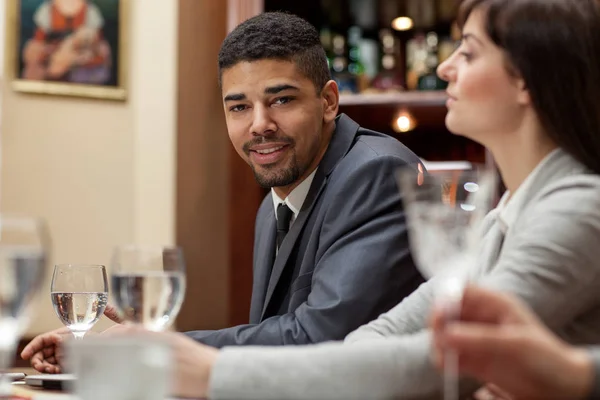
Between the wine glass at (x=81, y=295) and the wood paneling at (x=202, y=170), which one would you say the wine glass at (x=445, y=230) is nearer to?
the wine glass at (x=81, y=295)

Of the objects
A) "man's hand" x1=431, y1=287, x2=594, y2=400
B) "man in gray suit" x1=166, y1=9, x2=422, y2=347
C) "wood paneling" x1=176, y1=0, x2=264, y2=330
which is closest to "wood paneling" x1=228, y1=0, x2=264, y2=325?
Answer: "wood paneling" x1=176, y1=0, x2=264, y2=330

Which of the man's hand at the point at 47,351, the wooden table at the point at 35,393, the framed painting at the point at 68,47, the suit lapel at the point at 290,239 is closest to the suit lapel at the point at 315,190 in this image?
the suit lapel at the point at 290,239

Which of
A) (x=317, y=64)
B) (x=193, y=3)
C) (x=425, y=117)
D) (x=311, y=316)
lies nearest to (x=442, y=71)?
(x=311, y=316)

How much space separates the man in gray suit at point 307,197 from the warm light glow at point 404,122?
1.13 meters

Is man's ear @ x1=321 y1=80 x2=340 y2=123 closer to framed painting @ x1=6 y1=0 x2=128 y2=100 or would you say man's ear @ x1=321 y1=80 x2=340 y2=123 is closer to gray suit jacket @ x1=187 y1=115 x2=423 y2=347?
gray suit jacket @ x1=187 y1=115 x2=423 y2=347

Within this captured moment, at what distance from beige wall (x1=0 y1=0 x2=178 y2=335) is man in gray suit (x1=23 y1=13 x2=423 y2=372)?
1.20 meters

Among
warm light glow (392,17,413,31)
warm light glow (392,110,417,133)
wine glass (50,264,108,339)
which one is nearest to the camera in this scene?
wine glass (50,264,108,339)

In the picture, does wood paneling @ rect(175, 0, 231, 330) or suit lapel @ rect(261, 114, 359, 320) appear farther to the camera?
wood paneling @ rect(175, 0, 231, 330)

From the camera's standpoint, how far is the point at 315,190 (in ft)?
6.31

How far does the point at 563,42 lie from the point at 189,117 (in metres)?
2.28

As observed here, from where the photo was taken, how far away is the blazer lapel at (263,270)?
204 centimetres

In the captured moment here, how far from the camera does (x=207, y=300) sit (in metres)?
3.30

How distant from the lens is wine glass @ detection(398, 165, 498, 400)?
0.75 meters

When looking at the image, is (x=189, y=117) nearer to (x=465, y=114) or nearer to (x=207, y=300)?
(x=207, y=300)
